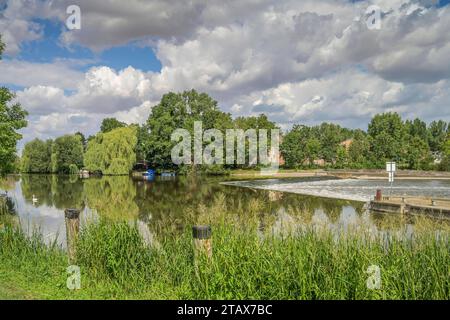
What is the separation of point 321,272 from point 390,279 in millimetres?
1034

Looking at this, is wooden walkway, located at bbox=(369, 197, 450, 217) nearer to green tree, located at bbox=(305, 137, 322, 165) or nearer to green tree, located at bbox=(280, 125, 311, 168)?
green tree, located at bbox=(280, 125, 311, 168)

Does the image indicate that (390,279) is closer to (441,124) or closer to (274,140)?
(274,140)

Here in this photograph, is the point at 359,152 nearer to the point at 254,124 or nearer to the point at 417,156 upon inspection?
the point at 417,156

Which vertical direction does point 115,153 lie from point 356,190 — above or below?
above

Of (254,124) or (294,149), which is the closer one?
(254,124)

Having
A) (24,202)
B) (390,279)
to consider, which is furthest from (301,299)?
(24,202)

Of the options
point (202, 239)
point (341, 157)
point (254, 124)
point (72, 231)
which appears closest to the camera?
point (202, 239)

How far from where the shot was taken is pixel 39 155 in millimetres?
81500

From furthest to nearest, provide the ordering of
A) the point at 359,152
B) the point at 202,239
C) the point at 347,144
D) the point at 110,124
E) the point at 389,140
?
the point at 347,144 < the point at 110,124 < the point at 359,152 < the point at 389,140 < the point at 202,239

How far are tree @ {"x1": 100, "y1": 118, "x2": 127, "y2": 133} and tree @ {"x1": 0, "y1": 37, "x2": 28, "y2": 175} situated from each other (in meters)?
70.3

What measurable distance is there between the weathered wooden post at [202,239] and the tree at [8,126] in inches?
739

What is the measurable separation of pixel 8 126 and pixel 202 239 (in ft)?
66.7

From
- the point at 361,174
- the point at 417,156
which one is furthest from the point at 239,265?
the point at 417,156

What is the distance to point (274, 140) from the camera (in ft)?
251
